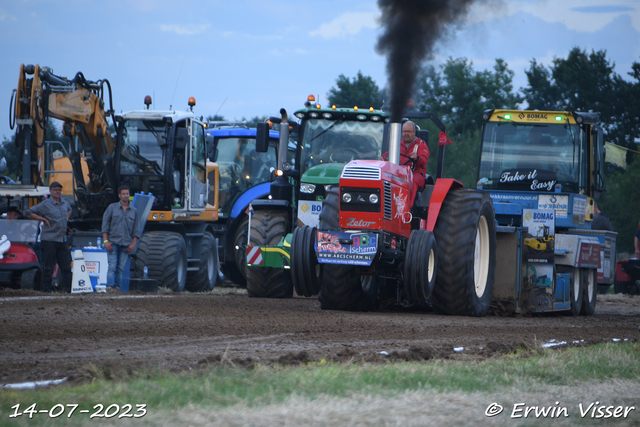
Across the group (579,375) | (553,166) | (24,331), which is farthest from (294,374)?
(553,166)

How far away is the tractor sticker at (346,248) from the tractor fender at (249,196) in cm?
831


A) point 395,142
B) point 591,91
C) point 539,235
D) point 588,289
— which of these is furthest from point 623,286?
point 591,91

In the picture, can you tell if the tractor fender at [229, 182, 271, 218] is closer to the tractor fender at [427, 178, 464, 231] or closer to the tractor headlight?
the tractor headlight

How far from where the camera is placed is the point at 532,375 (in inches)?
208

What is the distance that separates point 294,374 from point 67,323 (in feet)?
12.8

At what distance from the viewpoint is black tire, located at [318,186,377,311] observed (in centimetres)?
951

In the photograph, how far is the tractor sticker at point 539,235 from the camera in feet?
39.9

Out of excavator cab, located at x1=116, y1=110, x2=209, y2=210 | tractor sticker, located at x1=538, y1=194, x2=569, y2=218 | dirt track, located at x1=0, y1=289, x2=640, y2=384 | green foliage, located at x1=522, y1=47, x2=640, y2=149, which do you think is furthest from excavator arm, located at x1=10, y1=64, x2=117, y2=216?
green foliage, located at x1=522, y1=47, x2=640, y2=149

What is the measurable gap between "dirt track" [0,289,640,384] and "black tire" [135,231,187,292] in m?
3.41

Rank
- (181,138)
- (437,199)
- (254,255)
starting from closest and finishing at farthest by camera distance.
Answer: (437,199) < (254,255) < (181,138)

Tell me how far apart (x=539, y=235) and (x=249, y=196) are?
269 inches

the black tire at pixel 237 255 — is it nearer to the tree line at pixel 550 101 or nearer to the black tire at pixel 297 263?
the black tire at pixel 297 263

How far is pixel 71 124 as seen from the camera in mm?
15125

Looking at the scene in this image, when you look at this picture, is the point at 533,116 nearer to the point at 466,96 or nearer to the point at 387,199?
the point at 387,199
